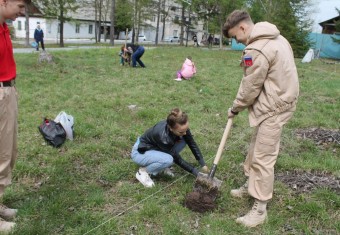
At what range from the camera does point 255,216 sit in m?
3.53

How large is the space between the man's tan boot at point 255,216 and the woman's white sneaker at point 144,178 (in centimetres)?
115

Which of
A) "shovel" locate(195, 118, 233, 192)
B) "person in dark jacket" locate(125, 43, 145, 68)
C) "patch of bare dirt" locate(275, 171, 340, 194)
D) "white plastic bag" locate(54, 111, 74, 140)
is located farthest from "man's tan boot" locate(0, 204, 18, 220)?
"person in dark jacket" locate(125, 43, 145, 68)

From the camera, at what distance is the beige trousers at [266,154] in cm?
333

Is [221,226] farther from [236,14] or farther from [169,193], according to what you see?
[236,14]

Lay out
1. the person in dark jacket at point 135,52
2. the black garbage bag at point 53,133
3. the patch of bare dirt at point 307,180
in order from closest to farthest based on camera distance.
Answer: the patch of bare dirt at point 307,180, the black garbage bag at point 53,133, the person in dark jacket at point 135,52

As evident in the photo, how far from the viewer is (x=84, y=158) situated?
4.92 metres

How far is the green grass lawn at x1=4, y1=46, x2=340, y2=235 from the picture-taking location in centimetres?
351

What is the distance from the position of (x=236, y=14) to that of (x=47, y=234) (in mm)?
2755

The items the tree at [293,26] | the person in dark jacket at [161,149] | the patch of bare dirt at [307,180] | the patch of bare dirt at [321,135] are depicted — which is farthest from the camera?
the tree at [293,26]

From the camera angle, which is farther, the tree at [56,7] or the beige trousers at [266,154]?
the tree at [56,7]

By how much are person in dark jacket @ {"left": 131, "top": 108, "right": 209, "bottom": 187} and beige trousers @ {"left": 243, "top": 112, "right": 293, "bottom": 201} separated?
81 centimetres

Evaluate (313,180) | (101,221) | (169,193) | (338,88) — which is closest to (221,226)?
(169,193)

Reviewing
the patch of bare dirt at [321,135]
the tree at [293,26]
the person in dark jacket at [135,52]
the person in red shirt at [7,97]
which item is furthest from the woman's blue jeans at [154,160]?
the tree at [293,26]

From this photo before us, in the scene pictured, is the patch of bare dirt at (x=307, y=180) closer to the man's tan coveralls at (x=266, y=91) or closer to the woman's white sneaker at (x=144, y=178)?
the man's tan coveralls at (x=266, y=91)
